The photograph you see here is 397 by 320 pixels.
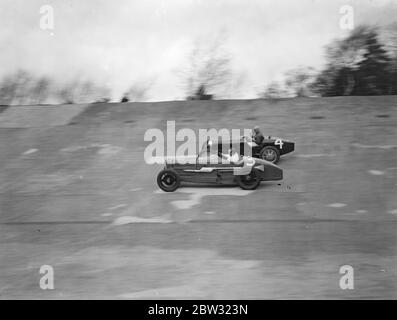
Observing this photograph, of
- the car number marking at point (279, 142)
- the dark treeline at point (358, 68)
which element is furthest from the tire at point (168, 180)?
the dark treeline at point (358, 68)

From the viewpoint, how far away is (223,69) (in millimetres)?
11695

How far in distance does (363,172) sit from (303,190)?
1363mm

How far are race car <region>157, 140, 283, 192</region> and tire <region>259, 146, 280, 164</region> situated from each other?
94cm

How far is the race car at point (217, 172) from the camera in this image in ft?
29.7

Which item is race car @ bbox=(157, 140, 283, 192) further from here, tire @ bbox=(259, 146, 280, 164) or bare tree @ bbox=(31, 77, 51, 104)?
bare tree @ bbox=(31, 77, 51, 104)

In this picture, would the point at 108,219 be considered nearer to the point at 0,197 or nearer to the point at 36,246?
the point at 36,246

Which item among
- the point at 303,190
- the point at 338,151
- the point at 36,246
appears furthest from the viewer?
the point at 338,151

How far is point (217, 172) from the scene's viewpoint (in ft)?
30.0

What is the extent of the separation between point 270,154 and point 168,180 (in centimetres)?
221

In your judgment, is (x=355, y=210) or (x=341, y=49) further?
(x=341, y=49)

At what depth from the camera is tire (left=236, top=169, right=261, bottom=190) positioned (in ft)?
29.7

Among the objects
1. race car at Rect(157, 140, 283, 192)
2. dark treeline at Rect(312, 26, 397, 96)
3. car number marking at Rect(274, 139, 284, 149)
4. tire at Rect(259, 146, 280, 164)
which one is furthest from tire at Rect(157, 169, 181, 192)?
dark treeline at Rect(312, 26, 397, 96)
